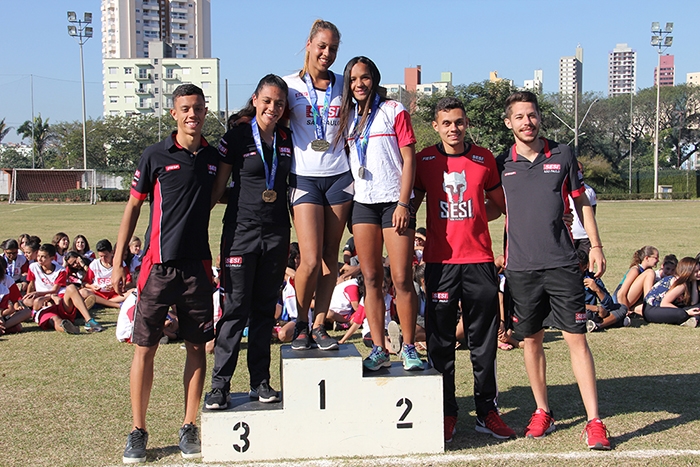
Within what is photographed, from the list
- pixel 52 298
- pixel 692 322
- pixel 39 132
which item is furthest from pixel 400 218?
pixel 39 132

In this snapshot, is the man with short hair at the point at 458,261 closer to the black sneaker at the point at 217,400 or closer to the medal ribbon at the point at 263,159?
the medal ribbon at the point at 263,159

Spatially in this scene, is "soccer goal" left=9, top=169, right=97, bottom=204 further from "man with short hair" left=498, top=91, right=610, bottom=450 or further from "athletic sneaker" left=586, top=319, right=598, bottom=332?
"man with short hair" left=498, top=91, right=610, bottom=450

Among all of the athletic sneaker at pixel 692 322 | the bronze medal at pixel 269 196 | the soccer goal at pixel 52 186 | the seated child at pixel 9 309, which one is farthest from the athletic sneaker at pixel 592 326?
the soccer goal at pixel 52 186

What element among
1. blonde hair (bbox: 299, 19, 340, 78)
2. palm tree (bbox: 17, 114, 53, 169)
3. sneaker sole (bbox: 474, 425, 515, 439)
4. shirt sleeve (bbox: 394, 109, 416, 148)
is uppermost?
palm tree (bbox: 17, 114, 53, 169)

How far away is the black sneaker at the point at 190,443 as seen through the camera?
4.71 m

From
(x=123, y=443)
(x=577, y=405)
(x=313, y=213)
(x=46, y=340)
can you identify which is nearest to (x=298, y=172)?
(x=313, y=213)

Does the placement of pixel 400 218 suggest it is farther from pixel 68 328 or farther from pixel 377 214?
pixel 68 328

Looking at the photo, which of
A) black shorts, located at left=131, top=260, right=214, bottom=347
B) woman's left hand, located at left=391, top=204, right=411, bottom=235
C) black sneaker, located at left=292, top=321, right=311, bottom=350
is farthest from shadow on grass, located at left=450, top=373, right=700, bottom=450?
black shorts, located at left=131, top=260, right=214, bottom=347

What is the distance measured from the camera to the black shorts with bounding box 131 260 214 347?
15.7 feet

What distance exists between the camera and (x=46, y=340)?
8.95 meters

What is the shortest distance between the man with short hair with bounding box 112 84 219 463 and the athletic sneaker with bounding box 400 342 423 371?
1.40 metres

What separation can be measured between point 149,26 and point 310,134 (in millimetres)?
147499

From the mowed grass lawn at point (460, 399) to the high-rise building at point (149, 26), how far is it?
441 feet

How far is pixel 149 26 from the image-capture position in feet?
463
